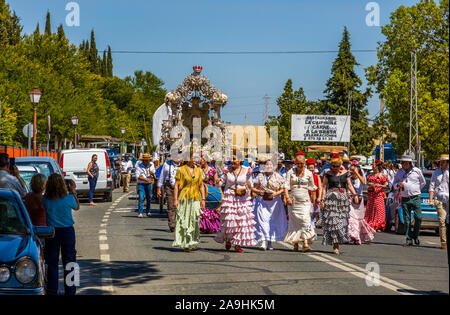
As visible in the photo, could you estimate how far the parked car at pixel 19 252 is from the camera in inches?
274

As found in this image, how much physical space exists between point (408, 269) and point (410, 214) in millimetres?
4573

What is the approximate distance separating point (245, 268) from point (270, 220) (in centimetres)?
303

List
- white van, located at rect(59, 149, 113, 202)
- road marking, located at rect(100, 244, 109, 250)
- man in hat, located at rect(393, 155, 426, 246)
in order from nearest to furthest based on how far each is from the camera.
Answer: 1. road marking, located at rect(100, 244, 109, 250)
2. man in hat, located at rect(393, 155, 426, 246)
3. white van, located at rect(59, 149, 113, 202)

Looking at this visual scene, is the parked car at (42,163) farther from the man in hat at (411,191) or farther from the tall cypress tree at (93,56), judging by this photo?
the tall cypress tree at (93,56)

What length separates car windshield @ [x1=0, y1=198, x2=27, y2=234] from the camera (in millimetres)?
7832

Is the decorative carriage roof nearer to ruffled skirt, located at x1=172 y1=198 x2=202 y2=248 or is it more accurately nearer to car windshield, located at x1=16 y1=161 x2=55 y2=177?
car windshield, located at x1=16 y1=161 x2=55 y2=177

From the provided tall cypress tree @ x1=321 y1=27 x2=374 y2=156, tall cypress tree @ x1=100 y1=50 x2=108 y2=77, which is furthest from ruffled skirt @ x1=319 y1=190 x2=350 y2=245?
tall cypress tree @ x1=100 y1=50 x2=108 y2=77

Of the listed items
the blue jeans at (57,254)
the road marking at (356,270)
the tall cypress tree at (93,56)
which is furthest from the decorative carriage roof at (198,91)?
the tall cypress tree at (93,56)

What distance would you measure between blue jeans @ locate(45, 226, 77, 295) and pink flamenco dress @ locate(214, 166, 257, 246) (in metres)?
5.04

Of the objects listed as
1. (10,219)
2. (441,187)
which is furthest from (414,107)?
(10,219)

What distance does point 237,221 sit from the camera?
13336 millimetres
